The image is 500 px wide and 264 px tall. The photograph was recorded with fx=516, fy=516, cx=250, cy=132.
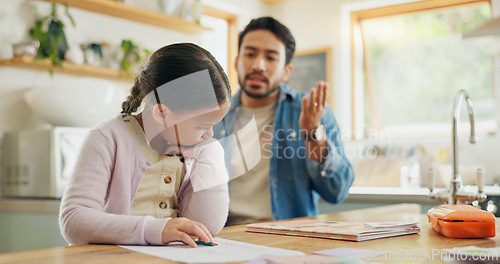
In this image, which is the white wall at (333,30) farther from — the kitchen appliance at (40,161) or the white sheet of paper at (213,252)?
the white sheet of paper at (213,252)

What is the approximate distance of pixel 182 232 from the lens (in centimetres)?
94

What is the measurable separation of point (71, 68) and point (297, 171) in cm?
147

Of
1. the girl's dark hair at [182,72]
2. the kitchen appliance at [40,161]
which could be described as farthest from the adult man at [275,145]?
the kitchen appliance at [40,161]

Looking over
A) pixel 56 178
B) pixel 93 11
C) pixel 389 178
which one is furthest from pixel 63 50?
pixel 389 178

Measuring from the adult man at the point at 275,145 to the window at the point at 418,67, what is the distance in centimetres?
198

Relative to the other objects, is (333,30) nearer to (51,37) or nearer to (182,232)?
(51,37)

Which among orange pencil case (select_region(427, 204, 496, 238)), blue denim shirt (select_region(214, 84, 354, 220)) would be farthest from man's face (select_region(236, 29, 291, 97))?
orange pencil case (select_region(427, 204, 496, 238))

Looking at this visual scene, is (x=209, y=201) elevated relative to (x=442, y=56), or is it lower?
lower

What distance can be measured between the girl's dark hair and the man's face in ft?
3.03

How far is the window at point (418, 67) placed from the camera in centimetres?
372

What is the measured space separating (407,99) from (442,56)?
41cm

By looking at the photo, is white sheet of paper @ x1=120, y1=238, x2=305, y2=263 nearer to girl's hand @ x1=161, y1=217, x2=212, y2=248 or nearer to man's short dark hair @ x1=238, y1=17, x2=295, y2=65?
girl's hand @ x1=161, y1=217, x2=212, y2=248

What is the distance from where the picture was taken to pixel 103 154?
1063 millimetres

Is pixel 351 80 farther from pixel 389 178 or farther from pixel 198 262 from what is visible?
pixel 198 262
